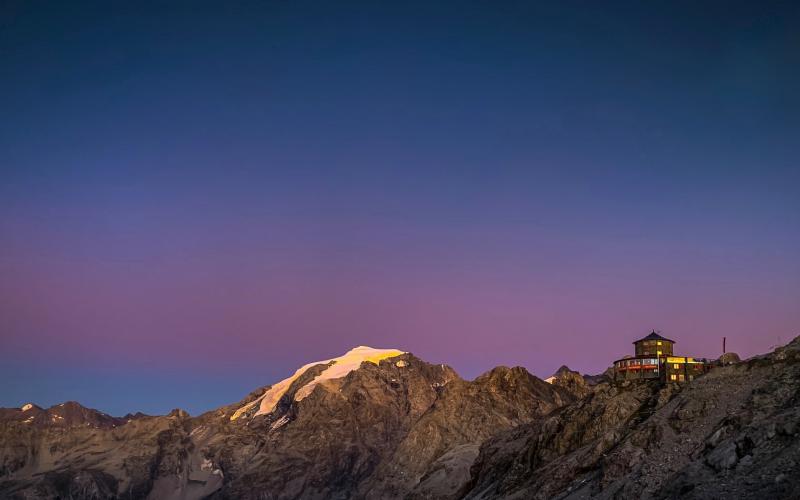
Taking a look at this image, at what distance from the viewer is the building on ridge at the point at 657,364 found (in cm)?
13600

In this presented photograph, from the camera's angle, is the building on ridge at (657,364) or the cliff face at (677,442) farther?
the building on ridge at (657,364)

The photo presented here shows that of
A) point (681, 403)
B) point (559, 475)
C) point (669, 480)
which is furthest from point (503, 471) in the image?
point (669, 480)

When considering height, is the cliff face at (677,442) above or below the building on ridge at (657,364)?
below

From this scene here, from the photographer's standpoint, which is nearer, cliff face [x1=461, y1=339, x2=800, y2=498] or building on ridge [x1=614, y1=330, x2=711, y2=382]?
cliff face [x1=461, y1=339, x2=800, y2=498]

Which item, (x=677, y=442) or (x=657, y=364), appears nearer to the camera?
(x=677, y=442)

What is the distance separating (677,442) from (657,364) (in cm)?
3857

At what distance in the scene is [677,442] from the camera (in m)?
105

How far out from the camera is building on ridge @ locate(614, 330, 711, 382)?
136 metres

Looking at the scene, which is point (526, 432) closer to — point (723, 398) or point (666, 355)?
point (666, 355)

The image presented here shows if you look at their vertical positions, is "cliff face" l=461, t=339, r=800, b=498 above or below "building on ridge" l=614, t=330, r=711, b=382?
below

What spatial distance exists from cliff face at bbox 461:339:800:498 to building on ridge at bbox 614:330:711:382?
402 centimetres

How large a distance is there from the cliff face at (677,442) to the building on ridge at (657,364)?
13.2 ft

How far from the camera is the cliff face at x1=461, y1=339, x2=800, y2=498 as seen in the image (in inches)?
3317

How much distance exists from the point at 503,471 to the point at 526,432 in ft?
56.1
